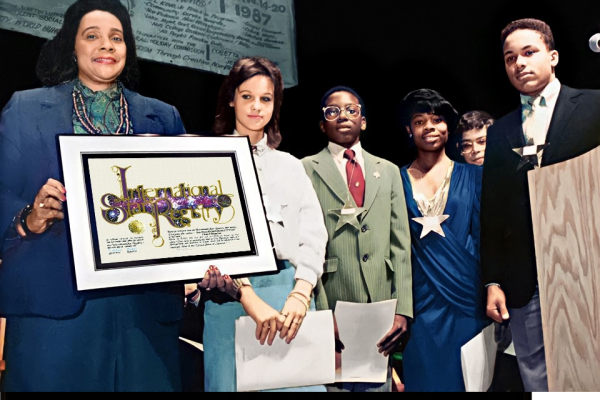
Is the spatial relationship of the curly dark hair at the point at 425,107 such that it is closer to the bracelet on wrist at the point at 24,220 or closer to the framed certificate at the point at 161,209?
the framed certificate at the point at 161,209

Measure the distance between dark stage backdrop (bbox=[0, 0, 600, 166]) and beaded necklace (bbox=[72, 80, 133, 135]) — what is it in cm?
45

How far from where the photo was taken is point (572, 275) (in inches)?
97.3

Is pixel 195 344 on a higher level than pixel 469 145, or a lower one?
lower

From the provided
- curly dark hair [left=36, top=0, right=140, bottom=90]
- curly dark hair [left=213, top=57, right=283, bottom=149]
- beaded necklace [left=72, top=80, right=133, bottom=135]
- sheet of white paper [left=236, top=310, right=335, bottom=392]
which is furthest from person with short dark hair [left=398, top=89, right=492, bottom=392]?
curly dark hair [left=36, top=0, right=140, bottom=90]

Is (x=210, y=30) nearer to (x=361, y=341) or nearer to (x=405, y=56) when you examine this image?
(x=405, y=56)

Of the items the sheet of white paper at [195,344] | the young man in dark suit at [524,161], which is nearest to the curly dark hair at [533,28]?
the young man in dark suit at [524,161]

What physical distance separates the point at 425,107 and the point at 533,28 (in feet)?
2.23

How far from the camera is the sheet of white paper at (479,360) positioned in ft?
9.59

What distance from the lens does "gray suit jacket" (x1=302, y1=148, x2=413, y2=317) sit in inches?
113

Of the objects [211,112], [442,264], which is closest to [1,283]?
[211,112]

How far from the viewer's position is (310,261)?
283cm

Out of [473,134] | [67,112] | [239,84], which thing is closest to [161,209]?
[67,112]

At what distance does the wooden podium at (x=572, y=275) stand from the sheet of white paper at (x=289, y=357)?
93cm

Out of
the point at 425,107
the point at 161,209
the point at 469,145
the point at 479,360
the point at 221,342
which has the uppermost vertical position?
the point at 425,107
